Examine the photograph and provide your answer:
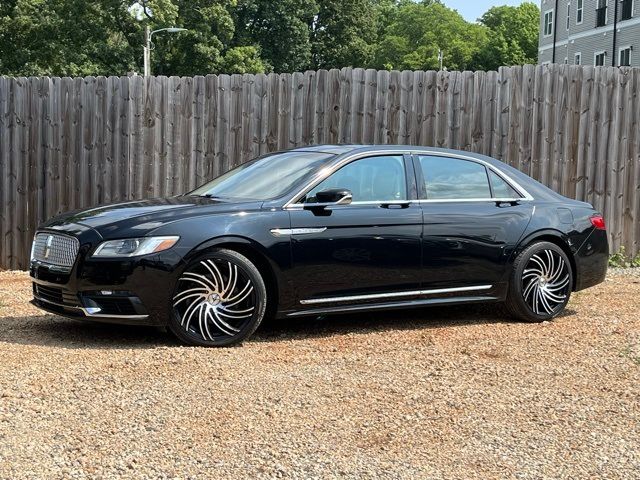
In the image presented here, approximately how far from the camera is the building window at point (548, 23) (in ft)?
161

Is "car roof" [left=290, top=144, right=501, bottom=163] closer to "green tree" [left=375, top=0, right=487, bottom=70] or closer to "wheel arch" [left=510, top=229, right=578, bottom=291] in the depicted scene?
"wheel arch" [left=510, top=229, right=578, bottom=291]

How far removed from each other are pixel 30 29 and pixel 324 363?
35.9 metres

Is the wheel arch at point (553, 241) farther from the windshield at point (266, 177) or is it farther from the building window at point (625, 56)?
the building window at point (625, 56)

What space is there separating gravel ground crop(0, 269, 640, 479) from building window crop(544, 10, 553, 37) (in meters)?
44.9

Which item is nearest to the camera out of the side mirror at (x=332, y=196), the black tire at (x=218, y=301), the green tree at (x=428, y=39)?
the black tire at (x=218, y=301)

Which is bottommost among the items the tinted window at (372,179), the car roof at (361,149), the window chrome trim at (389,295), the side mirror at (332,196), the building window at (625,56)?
the window chrome trim at (389,295)

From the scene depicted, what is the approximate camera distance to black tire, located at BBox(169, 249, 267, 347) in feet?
20.1

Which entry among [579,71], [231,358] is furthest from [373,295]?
[579,71]

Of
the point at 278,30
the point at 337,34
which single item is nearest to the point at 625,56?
the point at 278,30

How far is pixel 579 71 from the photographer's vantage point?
10500 millimetres

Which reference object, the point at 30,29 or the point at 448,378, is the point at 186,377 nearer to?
the point at 448,378

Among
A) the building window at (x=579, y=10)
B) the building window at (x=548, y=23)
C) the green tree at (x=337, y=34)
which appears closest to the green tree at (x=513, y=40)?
the green tree at (x=337, y=34)

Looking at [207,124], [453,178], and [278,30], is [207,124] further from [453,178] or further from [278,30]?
[278,30]

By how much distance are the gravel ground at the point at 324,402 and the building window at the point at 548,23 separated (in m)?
44.9
